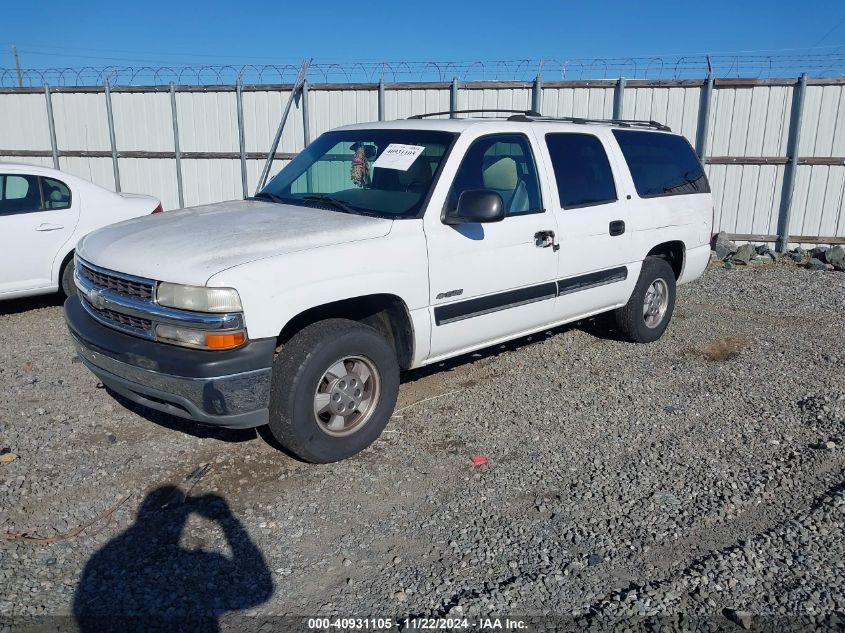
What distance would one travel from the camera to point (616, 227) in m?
6.02

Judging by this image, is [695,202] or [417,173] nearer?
[417,173]

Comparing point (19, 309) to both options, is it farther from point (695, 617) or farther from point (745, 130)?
point (745, 130)

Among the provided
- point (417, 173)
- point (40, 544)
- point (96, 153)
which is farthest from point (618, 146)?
point (96, 153)

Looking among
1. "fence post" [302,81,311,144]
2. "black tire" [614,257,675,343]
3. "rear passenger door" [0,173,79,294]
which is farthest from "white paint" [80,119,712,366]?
"fence post" [302,81,311,144]

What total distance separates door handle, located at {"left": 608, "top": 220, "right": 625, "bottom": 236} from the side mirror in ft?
5.54

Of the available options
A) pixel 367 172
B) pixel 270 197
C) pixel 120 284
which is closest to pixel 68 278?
pixel 270 197

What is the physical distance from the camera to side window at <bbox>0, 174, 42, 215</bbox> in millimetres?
7328

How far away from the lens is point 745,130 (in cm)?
1162

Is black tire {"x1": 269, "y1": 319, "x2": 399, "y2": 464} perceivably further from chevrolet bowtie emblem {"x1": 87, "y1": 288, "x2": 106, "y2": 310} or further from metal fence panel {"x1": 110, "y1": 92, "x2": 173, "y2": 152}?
metal fence panel {"x1": 110, "y1": 92, "x2": 173, "y2": 152}

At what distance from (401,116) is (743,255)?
5.85 m

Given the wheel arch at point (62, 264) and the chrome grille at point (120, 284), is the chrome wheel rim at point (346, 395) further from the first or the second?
the wheel arch at point (62, 264)

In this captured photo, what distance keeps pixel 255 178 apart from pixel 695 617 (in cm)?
1182

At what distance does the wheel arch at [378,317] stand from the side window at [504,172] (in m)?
0.82

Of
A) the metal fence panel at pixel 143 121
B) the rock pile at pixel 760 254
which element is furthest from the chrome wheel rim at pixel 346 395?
the metal fence panel at pixel 143 121
